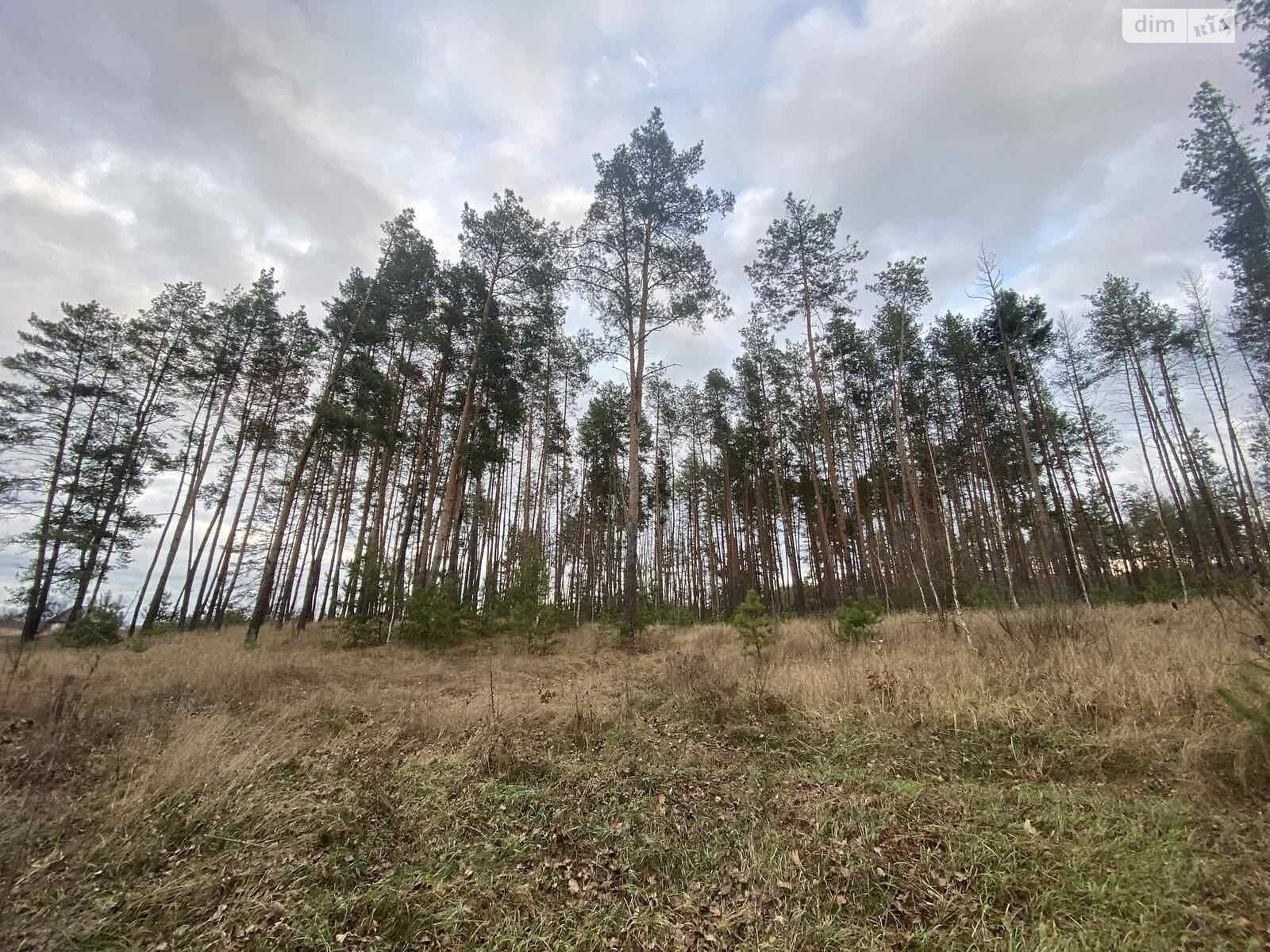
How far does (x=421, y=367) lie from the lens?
61.2 feet

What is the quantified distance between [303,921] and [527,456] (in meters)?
18.4

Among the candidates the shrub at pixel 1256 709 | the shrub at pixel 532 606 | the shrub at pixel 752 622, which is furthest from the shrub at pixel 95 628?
the shrub at pixel 1256 709

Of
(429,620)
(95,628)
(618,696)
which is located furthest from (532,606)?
(95,628)

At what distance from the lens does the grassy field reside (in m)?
2.58

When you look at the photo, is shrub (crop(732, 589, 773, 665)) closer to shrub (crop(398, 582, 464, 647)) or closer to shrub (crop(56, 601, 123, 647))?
shrub (crop(398, 582, 464, 647))

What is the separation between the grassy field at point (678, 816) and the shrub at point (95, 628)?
11187 mm

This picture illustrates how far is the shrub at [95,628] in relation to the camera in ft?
45.1

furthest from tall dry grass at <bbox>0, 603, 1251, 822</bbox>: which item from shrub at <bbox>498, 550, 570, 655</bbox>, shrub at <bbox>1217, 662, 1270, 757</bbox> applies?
shrub at <bbox>498, 550, 570, 655</bbox>

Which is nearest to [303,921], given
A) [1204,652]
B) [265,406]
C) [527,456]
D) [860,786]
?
[860,786]

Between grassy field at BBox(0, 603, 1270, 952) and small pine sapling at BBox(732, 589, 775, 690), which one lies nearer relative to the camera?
grassy field at BBox(0, 603, 1270, 952)

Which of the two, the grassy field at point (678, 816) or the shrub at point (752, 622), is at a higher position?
the shrub at point (752, 622)

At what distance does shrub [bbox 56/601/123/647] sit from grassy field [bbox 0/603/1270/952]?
440 inches

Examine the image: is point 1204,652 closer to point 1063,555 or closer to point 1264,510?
point 1063,555

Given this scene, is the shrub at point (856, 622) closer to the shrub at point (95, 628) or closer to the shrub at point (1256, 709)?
the shrub at point (1256, 709)
